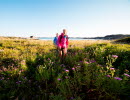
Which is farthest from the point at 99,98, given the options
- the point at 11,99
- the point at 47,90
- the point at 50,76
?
the point at 11,99

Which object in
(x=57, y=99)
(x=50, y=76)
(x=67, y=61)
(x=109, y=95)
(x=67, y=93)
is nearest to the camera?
(x=57, y=99)

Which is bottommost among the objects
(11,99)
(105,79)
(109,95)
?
(11,99)

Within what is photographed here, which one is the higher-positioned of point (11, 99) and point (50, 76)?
point (50, 76)

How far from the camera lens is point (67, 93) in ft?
10.9

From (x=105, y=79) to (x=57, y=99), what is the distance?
4.87 ft

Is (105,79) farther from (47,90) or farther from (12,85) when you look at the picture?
(12,85)

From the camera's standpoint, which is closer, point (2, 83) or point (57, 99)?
point (57, 99)

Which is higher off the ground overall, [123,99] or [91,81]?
[91,81]

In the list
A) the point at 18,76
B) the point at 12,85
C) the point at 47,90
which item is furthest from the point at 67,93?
the point at 18,76

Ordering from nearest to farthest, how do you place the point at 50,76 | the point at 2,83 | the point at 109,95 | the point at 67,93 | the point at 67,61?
the point at 109,95
the point at 67,93
the point at 2,83
the point at 50,76
the point at 67,61

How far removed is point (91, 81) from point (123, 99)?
1.05 metres

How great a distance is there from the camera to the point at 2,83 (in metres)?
4.29

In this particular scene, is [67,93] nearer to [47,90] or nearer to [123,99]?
[47,90]

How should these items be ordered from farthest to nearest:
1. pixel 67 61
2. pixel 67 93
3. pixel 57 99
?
pixel 67 61 < pixel 67 93 < pixel 57 99
